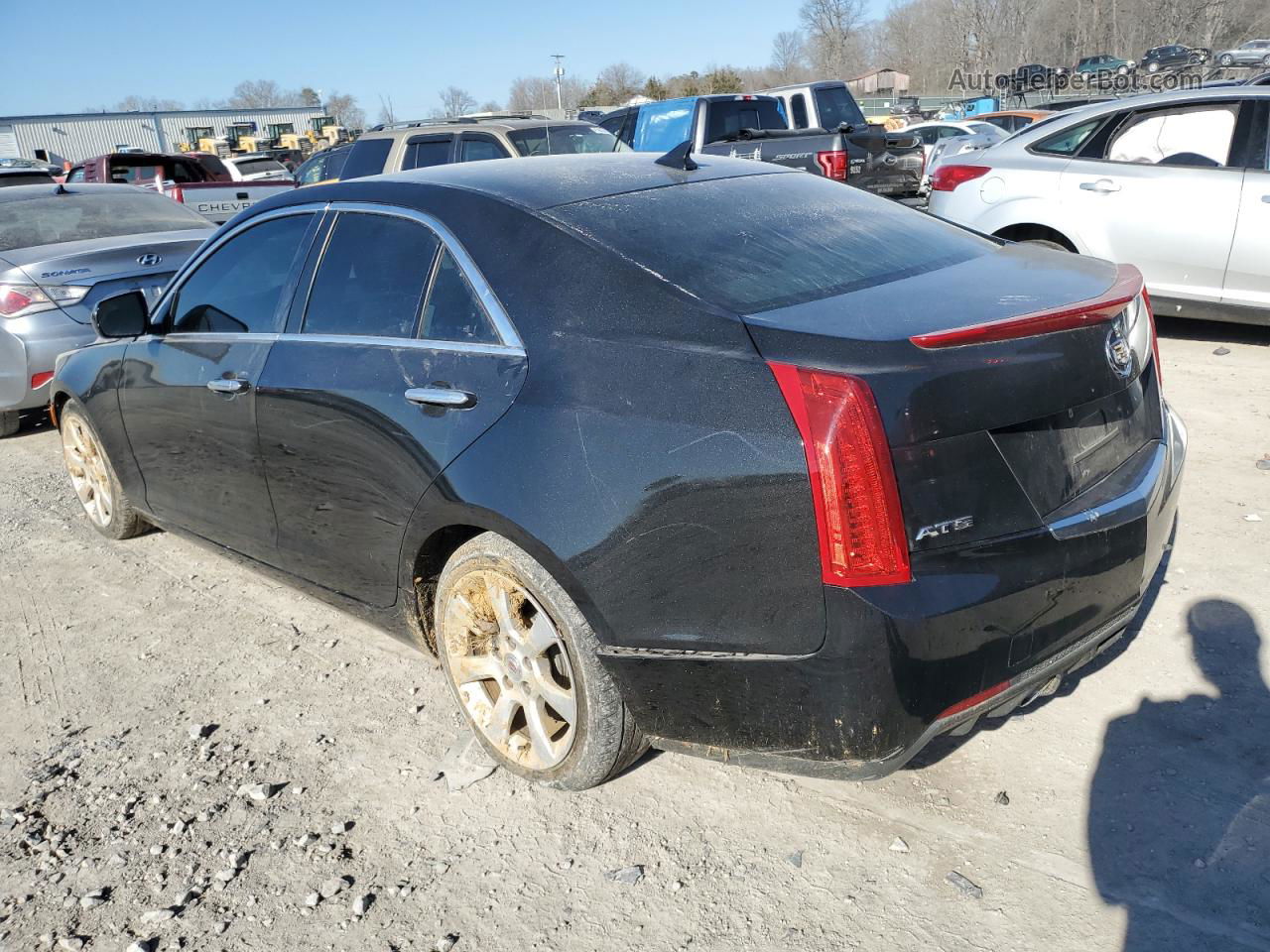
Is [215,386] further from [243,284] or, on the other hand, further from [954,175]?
[954,175]

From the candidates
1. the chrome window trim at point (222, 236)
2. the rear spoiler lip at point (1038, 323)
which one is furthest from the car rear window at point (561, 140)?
the rear spoiler lip at point (1038, 323)

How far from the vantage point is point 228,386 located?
370 centimetres

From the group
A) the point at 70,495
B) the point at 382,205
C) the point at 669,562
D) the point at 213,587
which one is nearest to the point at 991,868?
the point at 669,562

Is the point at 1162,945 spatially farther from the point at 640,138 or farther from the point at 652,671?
the point at 640,138

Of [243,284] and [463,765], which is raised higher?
[243,284]

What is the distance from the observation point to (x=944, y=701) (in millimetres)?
2330

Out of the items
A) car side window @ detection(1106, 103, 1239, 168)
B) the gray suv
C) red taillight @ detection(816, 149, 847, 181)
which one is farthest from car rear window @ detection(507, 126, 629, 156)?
car side window @ detection(1106, 103, 1239, 168)

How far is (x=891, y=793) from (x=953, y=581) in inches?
34.9

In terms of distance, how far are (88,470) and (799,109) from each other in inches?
514

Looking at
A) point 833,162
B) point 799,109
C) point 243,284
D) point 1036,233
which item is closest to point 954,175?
point 1036,233

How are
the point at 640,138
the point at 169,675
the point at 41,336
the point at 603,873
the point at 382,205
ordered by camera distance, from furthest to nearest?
the point at 640,138 < the point at 41,336 < the point at 169,675 < the point at 382,205 < the point at 603,873

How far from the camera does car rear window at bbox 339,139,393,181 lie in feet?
38.2

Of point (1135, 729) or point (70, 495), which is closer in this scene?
point (1135, 729)

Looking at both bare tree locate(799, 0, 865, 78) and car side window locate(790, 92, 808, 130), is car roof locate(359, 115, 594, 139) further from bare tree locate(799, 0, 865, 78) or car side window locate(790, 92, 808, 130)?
bare tree locate(799, 0, 865, 78)
